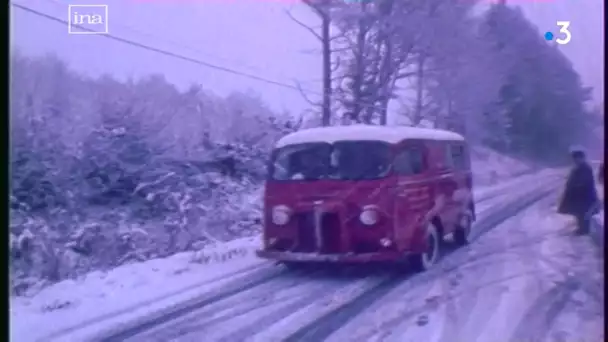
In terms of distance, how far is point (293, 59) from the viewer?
6.43ft

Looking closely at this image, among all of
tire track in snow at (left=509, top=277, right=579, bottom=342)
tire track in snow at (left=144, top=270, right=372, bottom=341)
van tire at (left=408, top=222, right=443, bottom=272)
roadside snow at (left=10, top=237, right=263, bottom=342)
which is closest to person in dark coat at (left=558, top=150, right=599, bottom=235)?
tire track in snow at (left=509, top=277, right=579, bottom=342)

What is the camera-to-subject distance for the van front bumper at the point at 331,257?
1.96m

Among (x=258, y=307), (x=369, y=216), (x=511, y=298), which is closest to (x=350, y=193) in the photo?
(x=369, y=216)

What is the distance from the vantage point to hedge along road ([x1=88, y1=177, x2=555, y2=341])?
6.17ft

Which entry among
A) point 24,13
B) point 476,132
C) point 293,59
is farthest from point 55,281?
point 476,132

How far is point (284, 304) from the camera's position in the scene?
1939 mm

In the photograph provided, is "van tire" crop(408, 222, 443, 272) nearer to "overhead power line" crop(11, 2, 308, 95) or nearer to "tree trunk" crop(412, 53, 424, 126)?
"tree trunk" crop(412, 53, 424, 126)

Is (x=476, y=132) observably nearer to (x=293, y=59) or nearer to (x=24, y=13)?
(x=293, y=59)

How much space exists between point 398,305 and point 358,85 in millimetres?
599

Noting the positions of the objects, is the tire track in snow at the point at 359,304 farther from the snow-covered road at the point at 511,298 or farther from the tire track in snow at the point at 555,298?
the tire track in snow at the point at 555,298

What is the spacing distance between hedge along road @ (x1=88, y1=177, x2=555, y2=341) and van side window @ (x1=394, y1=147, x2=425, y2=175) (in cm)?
23

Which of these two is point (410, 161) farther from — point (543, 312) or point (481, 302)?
point (543, 312)

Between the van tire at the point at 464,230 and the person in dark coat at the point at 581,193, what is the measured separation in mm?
265

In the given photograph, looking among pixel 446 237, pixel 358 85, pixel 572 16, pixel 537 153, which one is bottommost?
pixel 446 237
